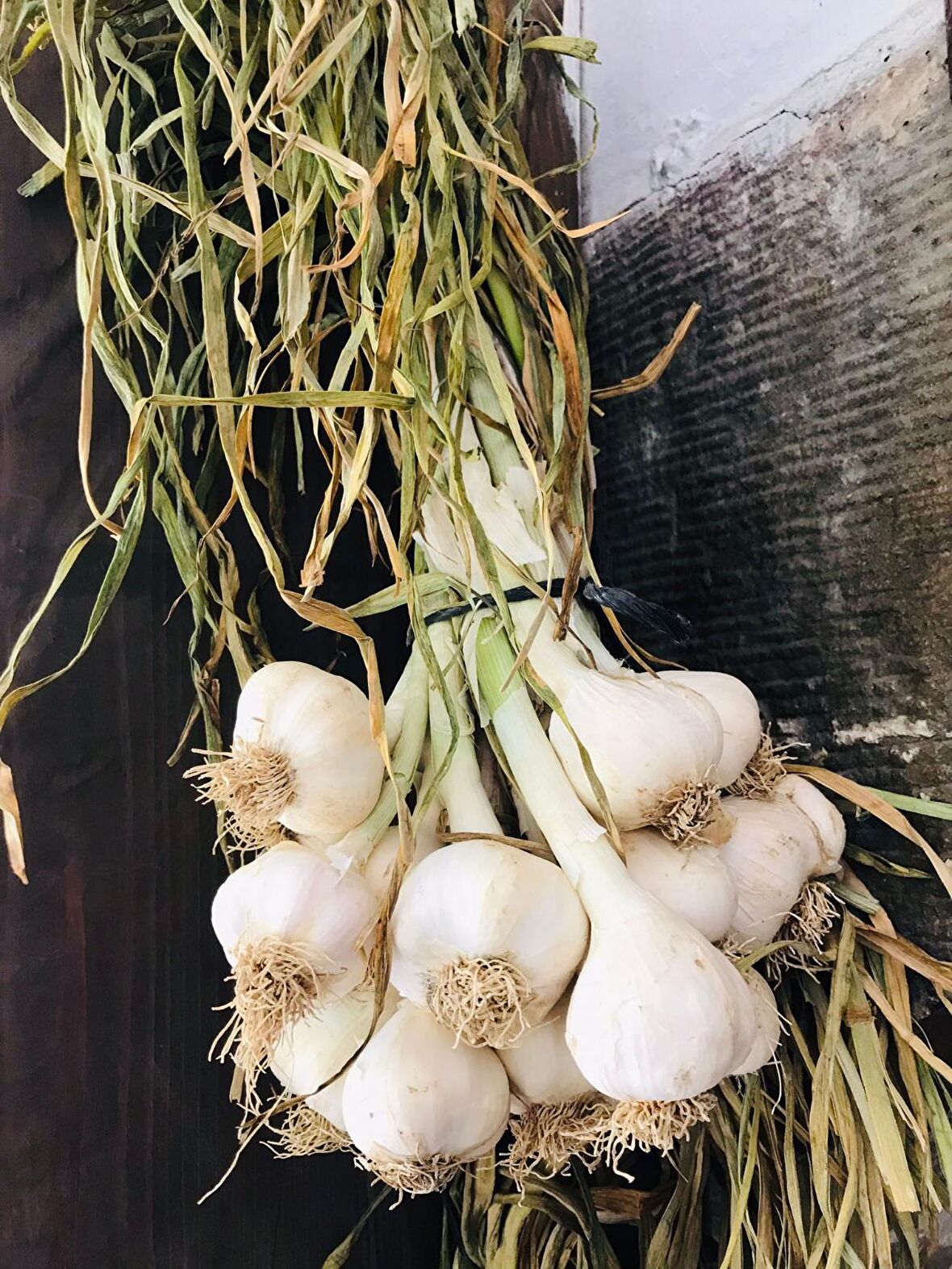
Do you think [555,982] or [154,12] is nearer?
[555,982]

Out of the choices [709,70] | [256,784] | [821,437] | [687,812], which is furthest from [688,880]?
[709,70]

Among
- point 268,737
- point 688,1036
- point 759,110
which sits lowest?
point 688,1036

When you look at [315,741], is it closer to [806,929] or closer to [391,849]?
[391,849]

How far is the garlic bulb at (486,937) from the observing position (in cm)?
52

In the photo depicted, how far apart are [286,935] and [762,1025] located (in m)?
0.29

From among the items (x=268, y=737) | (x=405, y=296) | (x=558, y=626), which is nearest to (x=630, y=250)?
(x=405, y=296)

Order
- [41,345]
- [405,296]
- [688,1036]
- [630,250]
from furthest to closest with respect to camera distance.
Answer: [630,250] < [41,345] < [405,296] < [688,1036]

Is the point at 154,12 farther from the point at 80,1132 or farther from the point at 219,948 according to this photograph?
the point at 80,1132

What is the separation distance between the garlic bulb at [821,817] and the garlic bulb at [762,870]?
0.10 ft

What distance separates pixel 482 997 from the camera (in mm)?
511

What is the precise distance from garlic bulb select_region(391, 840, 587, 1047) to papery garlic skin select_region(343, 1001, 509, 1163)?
0.02m

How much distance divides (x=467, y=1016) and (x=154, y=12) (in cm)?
71

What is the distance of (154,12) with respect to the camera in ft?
2.34

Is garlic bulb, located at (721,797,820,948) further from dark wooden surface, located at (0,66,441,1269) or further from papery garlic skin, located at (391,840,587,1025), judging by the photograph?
dark wooden surface, located at (0,66,441,1269)
